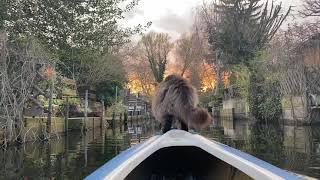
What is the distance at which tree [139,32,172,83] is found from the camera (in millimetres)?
56094

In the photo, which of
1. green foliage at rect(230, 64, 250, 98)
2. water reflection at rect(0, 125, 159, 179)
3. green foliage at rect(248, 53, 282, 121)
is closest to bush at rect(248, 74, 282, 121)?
green foliage at rect(248, 53, 282, 121)

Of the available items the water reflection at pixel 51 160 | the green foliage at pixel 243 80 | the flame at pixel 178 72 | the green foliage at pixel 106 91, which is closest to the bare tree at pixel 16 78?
the water reflection at pixel 51 160

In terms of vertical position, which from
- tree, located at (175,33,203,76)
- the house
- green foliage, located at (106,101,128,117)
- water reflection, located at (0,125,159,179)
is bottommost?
water reflection, located at (0,125,159,179)

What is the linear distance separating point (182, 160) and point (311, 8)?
17406 millimetres

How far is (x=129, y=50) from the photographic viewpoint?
3769cm

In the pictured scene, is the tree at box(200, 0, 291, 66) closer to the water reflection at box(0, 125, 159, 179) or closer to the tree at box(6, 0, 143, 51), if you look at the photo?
the tree at box(6, 0, 143, 51)

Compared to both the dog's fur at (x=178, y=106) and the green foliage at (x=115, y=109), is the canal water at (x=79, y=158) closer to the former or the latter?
the dog's fur at (x=178, y=106)

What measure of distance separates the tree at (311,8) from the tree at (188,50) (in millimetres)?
31274

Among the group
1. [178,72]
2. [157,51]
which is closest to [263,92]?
[178,72]

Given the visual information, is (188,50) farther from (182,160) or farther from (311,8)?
(182,160)

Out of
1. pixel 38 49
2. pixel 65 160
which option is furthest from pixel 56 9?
pixel 65 160

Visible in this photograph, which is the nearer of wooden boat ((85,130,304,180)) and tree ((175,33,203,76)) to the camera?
wooden boat ((85,130,304,180))

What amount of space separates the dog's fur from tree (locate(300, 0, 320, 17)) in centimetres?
1589

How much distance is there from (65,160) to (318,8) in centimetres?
1475
